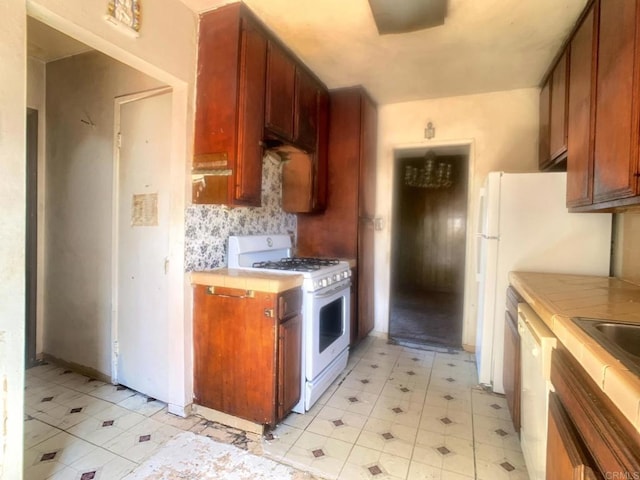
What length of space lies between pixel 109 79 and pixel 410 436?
3.18 meters

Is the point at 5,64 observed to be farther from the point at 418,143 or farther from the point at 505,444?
the point at 418,143

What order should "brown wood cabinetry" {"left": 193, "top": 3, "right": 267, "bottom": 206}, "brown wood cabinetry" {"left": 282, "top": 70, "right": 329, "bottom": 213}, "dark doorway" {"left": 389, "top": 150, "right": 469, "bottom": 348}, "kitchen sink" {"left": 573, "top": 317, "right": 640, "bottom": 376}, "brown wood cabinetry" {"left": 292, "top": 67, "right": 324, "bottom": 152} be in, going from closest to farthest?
"kitchen sink" {"left": 573, "top": 317, "right": 640, "bottom": 376}, "brown wood cabinetry" {"left": 193, "top": 3, "right": 267, "bottom": 206}, "brown wood cabinetry" {"left": 292, "top": 67, "right": 324, "bottom": 152}, "brown wood cabinetry" {"left": 282, "top": 70, "right": 329, "bottom": 213}, "dark doorway" {"left": 389, "top": 150, "right": 469, "bottom": 348}

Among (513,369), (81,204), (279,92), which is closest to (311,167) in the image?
(279,92)


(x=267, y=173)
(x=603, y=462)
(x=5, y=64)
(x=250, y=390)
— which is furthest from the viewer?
(x=267, y=173)

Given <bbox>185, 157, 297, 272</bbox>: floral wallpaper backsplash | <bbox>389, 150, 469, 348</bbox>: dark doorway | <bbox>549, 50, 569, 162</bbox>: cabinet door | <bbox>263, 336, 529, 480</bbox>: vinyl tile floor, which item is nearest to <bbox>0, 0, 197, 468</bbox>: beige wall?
<bbox>185, 157, 297, 272</bbox>: floral wallpaper backsplash

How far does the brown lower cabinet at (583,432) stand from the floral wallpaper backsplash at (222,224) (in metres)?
1.92

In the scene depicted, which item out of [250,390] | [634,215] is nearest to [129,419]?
[250,390]

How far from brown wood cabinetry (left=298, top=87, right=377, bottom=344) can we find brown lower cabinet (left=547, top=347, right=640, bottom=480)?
2021mm

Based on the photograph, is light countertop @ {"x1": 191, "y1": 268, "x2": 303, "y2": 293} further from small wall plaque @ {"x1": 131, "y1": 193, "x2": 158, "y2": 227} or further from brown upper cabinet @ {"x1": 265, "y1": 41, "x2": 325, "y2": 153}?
brown upper cabinet @ {"x1": 265, "y1": 41, "x2": 325, "y2": 153}

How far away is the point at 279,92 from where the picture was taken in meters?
2.34

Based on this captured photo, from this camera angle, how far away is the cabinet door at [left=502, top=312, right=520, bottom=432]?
174 centimetres

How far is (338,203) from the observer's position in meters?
3.13

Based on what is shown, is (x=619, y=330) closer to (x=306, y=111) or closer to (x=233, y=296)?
(x=233, y=296)

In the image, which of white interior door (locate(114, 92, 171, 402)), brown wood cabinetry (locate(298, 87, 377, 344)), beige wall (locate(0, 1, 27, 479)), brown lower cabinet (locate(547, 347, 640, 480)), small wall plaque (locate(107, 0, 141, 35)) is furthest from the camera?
brown wood cabinetry (locate(298, 87, 377, 344))
